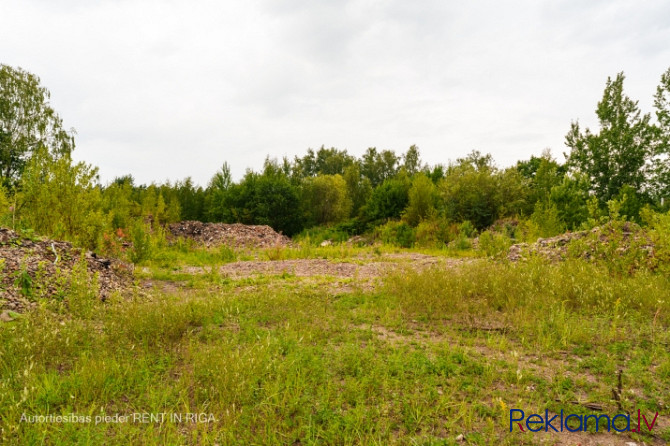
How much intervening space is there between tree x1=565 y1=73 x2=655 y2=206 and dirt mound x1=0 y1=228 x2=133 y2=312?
26.2 m

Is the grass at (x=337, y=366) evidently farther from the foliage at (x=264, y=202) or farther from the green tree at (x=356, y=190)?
the green tree at (x=356, y=190)

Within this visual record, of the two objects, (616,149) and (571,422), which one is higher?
(616,149)

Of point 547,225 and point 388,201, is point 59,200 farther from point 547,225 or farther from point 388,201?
point 388,201

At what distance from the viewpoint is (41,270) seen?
5305mm

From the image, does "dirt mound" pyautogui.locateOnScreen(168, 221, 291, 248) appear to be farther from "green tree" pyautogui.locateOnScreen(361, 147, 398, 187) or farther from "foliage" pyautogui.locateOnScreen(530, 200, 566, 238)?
"green tree" pyautogui.locateOnScreen(361, 147, 398, 187)

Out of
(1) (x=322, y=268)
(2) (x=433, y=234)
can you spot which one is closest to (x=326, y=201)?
(2) (x=433, y=234)

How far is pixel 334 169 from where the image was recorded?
48.3 meters

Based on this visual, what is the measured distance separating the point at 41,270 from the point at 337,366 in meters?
4.91

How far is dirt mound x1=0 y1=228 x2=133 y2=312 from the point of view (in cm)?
489

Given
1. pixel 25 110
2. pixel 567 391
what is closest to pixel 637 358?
pixel 567 391

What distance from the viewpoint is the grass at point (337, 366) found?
2.43m

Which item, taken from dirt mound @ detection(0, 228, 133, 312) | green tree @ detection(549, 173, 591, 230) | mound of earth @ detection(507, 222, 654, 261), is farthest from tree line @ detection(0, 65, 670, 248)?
dirt mound @ detection(0, 228, 133, 312)

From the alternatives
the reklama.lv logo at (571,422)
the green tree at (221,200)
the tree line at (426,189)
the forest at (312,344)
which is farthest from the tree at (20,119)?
the reklama.lv logo at (571,422)

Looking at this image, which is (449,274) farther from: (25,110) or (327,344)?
(25,110)
